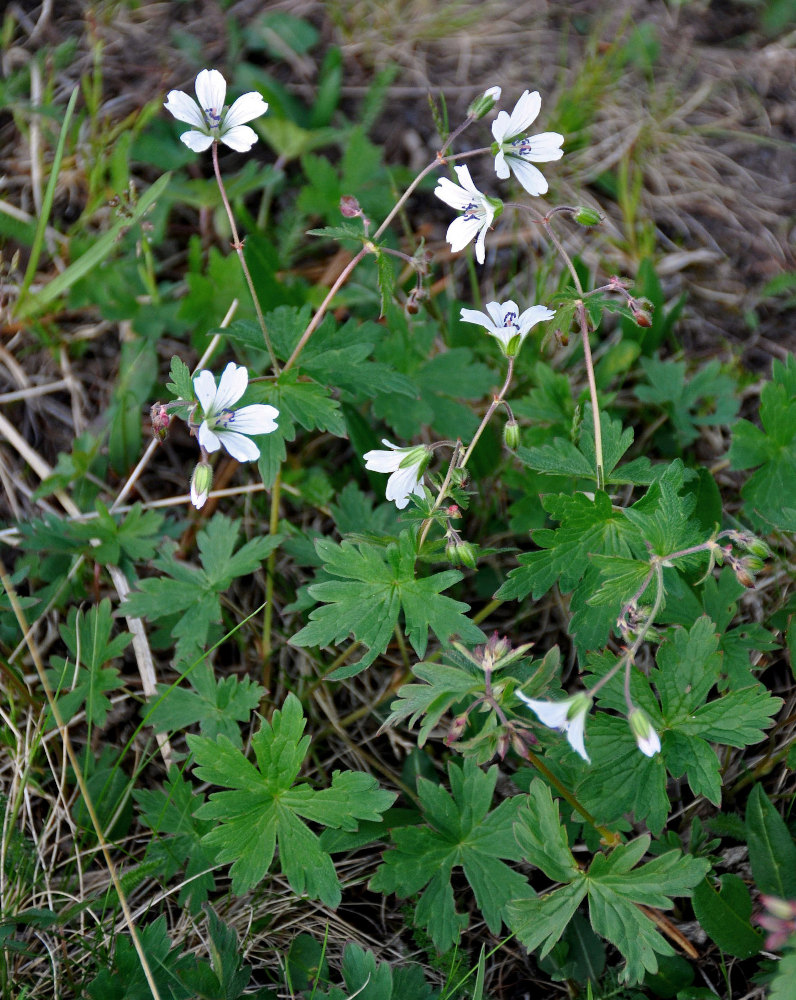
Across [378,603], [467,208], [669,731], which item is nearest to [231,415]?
[378,603]

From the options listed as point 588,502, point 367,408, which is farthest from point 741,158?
point 588,502

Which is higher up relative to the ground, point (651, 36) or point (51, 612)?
point (651, 36)

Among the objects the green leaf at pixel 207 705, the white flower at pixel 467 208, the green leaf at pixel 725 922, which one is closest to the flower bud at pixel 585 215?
the white flower at pixel 467 208

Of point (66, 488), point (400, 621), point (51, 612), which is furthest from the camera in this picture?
point (66, 488)

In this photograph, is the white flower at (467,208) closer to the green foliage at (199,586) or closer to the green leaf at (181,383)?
the green leaf at (181,383)

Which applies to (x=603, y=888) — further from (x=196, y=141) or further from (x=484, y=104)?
(x=196, y=141)

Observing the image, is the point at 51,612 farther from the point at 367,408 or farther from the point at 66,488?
the point at 367,408
